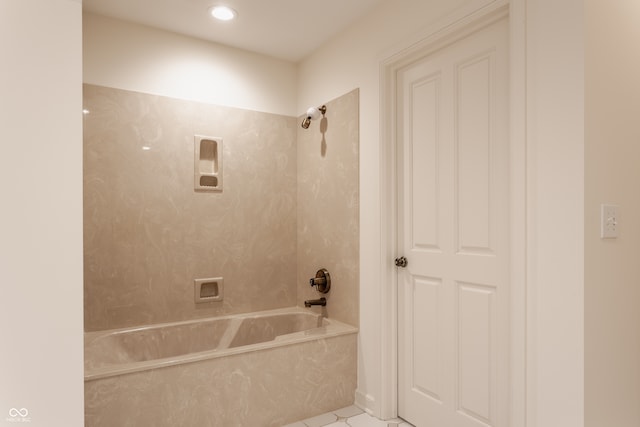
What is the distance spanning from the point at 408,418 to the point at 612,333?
Answer: 1.20 meters

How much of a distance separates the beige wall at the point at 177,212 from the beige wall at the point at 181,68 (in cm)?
8

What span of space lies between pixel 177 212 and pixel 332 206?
1.07m

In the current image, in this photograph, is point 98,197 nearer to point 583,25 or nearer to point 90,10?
point 90,10

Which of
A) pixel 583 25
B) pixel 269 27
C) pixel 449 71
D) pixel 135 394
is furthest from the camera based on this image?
pixel 269 27

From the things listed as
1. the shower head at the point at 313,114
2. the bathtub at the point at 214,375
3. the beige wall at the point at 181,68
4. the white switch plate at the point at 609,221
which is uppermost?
the beige wall at the point at 181,68

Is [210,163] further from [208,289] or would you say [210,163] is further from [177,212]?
[208,289]

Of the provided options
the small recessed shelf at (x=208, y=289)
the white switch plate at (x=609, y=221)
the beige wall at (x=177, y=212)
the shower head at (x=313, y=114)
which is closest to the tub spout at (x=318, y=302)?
the beige wall at (x=177, y=212)

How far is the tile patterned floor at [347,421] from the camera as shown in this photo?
2137 millimetres

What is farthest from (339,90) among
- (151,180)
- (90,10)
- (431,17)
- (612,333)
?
(612,333)

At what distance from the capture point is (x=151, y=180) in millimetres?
2570
